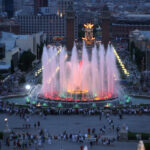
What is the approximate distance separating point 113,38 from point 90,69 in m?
81.2

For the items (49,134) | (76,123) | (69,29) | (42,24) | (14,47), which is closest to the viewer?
(49,134)

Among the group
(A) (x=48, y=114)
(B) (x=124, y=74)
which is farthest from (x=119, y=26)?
(A) (x=48, y=114)

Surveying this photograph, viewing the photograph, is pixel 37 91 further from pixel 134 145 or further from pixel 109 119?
pixel 134 145

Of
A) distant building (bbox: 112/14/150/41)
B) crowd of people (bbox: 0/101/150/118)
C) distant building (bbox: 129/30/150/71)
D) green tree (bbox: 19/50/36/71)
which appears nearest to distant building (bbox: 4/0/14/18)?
distant building (bbox: 112/14/150/41)

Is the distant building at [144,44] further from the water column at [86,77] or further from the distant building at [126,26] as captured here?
the distant building at [126,26]

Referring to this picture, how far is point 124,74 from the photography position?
58812 mm

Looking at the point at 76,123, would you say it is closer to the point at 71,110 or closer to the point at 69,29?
the point at 71,110

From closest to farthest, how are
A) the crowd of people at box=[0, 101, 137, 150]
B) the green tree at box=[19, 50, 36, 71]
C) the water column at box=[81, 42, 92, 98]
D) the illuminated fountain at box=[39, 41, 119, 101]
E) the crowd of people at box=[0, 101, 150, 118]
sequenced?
the crowd of people at box=[0, 101, 137, 150], the crowd of people at box=[0, 101, 150, 118], the illuminated fountain at box=[39, 41, 119, 101], the water column at box=[81, 42, 92, 98], the green tree at box=[19, 50, 36, 71]

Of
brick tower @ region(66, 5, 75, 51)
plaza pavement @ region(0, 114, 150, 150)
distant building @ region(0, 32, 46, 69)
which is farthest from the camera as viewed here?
brick tower @ region(66, 5, 75, 51)

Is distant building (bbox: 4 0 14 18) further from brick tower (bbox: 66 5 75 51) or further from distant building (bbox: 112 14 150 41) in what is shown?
brick tower (bbox: 66 5 75 51)

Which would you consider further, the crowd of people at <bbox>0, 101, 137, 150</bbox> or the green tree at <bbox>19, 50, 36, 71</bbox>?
the green tree at <bbox>19, 50, 36, 71</bbox>

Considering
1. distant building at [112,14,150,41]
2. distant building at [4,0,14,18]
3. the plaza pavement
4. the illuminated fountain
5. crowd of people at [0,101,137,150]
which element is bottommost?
the plaza pavement

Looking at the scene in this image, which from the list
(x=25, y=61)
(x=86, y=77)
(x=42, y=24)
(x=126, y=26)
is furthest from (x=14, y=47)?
(x=126, y=26)

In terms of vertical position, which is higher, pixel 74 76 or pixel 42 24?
pixel 42 24
